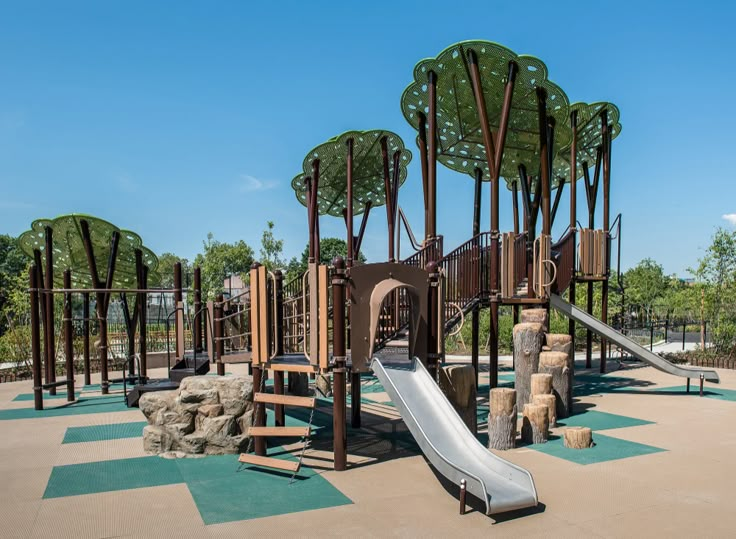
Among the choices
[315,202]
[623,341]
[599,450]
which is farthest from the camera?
[315,202]

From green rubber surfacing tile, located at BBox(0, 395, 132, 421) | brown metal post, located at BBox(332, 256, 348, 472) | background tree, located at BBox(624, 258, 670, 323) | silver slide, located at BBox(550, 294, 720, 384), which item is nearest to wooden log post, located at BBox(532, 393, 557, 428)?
brown metal post, located at BBox(332, 256, 348, 472)

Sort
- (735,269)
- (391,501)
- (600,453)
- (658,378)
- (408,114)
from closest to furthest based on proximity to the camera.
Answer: (391,501), (600,453), (408,114), (658,378), (735,269)

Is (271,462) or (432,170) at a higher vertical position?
(432,170)

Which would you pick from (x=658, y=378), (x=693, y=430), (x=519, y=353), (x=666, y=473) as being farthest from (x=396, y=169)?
(x=666, y=473)

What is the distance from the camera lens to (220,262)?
5178cm

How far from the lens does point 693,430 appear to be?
31.0ft

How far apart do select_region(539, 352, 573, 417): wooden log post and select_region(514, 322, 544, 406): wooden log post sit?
33 centimetres

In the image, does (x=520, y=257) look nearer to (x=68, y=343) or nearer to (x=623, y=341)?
(x=623, y=341)

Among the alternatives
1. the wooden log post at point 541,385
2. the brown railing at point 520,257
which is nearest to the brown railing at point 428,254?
the brown railing at point 520,257

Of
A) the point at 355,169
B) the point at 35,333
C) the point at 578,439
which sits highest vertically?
the point at 355,169

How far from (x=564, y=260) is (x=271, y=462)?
33.4ft

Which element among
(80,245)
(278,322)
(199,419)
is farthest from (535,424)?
(80,245)

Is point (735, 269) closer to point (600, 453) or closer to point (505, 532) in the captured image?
point (600, 453)

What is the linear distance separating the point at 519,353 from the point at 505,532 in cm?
622
